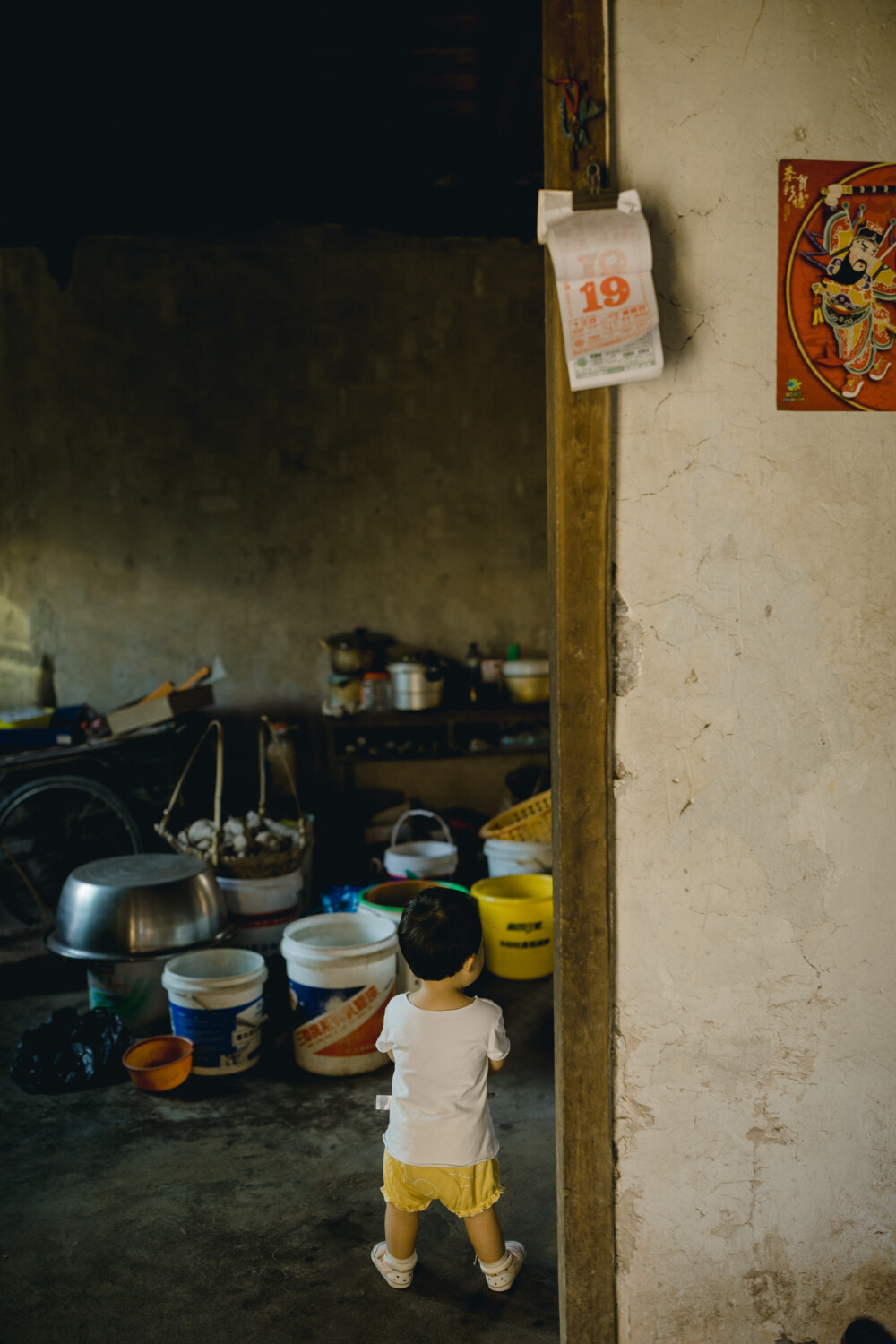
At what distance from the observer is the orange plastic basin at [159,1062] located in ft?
11.2

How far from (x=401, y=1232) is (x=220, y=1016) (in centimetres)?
135

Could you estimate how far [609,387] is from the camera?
1.78 meters

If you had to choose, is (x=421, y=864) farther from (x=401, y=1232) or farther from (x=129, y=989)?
(x=401, y=1232)

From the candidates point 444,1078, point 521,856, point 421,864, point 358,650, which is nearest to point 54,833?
point 421,864

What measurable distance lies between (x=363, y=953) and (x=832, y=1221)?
74.3 inches

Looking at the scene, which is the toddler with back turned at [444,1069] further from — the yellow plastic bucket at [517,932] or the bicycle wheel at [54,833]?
the bicycle wheel at [54,833]

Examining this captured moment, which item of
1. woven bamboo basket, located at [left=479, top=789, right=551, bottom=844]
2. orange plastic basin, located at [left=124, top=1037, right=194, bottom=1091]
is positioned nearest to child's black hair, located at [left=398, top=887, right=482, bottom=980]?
orange plastic basin, located at [left=124, top=1037, right=194, bottom=1091]

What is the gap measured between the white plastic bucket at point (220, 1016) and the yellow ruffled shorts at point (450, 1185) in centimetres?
134

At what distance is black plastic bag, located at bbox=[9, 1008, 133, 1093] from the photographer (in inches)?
138

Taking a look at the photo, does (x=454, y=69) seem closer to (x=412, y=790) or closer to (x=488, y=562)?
(x=488, y=562)

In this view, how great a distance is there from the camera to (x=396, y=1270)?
2.40m

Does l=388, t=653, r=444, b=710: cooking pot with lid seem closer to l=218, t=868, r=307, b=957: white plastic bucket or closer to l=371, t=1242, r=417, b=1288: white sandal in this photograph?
l=218, t=868, r=307, b=957: white plastic bucket

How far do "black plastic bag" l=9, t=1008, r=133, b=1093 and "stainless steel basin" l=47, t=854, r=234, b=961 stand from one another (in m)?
0.27

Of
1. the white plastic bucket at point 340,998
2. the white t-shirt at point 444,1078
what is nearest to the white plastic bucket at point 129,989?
the white plastic bucket at point 340,998
